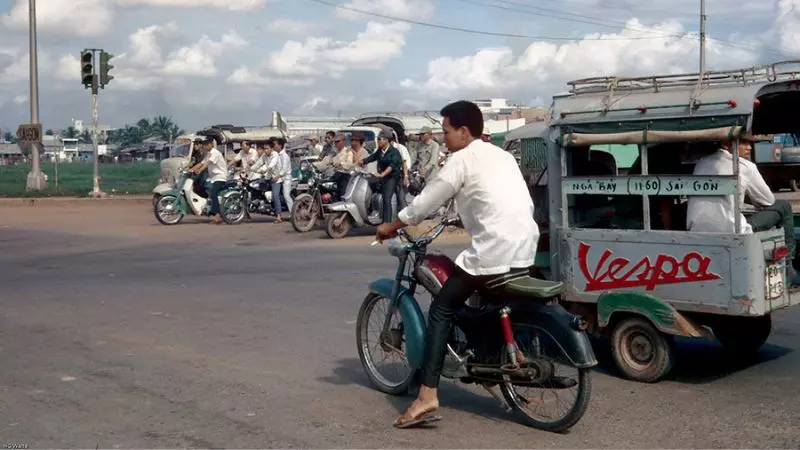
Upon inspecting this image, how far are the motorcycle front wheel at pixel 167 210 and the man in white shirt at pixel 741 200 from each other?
1483 cm

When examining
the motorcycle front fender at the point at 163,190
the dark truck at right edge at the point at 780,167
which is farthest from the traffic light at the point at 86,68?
the dark truck at right edge at the point at 780,167

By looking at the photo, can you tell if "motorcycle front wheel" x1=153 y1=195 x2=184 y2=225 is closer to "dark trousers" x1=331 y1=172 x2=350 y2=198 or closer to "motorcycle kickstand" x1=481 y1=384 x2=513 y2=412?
"dark trousers" x1=331 y1=172 x2=350 y2=198

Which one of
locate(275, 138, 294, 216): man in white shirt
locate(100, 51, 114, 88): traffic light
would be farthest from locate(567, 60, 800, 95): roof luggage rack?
locate(100, 51, 114, 88): traffic light

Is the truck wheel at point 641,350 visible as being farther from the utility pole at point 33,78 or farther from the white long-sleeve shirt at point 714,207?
the utility pole at point 33,78

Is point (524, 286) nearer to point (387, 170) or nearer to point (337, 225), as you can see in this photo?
point (387, 170)

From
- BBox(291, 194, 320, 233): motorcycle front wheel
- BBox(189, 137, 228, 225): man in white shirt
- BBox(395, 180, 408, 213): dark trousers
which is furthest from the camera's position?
BBox(189, 137, 228, 225): man in white shirt

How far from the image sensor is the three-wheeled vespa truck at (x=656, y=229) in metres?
6.57

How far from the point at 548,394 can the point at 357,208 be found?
12.0 meters

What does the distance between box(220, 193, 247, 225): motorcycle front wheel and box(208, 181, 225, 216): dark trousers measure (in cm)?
19

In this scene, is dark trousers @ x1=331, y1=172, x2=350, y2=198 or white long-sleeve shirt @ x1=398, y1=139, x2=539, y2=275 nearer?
white long-sleeve shirt @ x1=398, y1=139, x2=539, y2=275

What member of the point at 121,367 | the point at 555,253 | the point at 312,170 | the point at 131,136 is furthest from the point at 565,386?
the point at 131,136

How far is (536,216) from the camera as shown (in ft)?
27.3

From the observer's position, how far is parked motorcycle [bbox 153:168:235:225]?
2038 centimetres

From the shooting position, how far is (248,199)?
20625 millimetres
